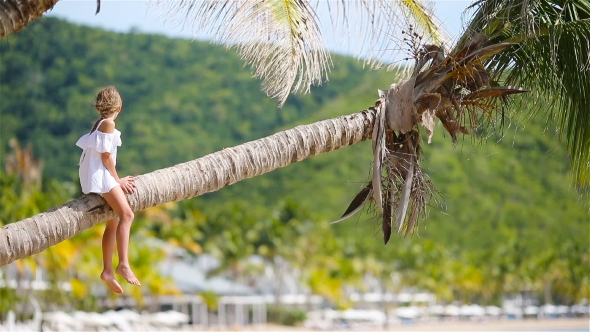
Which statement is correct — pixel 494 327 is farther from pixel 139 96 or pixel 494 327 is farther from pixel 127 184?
pixel 127 184

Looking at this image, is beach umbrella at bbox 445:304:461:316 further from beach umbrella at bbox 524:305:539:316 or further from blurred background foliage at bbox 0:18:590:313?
beach umbrella at bbox 524:305:539:316

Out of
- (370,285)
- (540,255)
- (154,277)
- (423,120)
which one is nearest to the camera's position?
(423,120)

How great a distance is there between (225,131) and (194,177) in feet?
222

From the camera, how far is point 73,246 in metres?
24.7

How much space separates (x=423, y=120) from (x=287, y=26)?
1320mm

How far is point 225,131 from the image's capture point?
237 feet

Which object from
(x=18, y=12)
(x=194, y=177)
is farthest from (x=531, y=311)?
(x=18, y=12)

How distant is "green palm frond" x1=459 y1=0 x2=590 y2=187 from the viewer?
18.1 feet

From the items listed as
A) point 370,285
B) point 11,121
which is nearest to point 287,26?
point 370,285

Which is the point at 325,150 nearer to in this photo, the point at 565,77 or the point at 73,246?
the point at 565,77

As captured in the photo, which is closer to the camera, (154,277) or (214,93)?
(154,277)

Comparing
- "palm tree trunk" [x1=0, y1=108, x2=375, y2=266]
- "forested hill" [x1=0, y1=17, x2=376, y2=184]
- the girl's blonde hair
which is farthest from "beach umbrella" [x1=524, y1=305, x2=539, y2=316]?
the girl's blonde hair

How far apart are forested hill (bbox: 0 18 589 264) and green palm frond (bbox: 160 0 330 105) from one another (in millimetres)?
56824

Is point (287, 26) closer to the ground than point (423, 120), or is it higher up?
higher up
